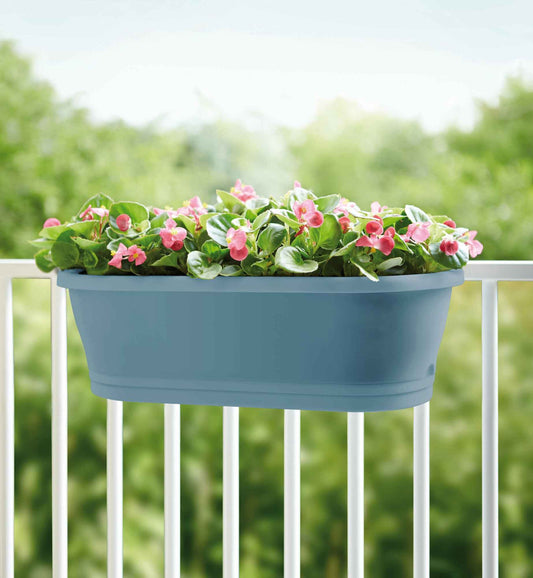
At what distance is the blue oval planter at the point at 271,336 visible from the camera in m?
0.79

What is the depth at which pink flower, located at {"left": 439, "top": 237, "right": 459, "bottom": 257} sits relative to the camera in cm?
80

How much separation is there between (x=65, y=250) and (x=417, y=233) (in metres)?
0.46

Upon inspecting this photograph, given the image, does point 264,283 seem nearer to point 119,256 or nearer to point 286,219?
point 286,219

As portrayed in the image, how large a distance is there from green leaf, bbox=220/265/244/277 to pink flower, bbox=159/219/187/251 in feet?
0.22

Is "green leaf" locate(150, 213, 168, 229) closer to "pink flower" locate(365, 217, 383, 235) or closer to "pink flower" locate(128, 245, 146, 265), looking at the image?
"pink flower" locate(128, 245, 146, 265)

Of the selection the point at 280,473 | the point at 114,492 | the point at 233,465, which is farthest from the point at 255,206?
the point at 280,473

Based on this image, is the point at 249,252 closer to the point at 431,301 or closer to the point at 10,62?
the point at 431,301

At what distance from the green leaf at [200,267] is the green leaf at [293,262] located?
0.08 m

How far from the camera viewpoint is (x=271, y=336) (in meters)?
0.82

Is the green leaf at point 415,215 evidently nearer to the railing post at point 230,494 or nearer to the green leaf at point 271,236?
the green leaf at point 271,236

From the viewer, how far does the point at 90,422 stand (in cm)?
197

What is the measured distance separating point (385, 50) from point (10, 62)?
4202 mm

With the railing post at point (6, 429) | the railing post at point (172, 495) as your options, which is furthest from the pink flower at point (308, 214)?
the railing post at point (6, 429)

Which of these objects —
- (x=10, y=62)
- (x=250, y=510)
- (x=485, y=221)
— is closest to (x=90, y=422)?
(x=250, y=510)
